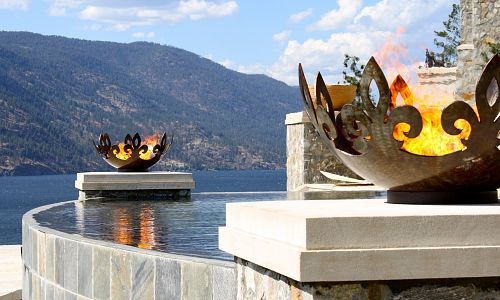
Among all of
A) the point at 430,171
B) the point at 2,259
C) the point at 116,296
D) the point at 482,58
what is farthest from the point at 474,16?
the point at 430,171

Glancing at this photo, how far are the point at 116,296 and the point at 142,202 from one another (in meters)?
9.94

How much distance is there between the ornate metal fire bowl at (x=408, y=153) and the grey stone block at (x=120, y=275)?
351 cm

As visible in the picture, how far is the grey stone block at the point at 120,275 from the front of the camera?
880cm

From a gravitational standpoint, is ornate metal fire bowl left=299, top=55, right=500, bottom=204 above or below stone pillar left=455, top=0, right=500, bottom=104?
below

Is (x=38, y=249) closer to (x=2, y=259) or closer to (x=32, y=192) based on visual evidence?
(x=2, y=259)

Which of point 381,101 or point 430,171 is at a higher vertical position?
point 381,101

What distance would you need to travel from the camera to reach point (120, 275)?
893 cm

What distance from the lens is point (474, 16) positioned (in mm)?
21984

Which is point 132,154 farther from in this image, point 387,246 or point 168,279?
point 387,246

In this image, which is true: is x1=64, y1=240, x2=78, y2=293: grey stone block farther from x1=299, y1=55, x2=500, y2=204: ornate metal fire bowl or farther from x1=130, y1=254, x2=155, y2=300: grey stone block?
x1=299, y1=55, x2=500, y2=204: ornate metal fire bowl

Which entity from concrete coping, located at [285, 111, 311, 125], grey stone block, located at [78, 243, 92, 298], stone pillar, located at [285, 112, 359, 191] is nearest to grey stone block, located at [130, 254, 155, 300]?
grey stone block, located at [78, 243, 92, 298]

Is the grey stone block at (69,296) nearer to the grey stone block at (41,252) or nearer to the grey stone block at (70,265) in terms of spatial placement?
the grey stone block at (70,265)

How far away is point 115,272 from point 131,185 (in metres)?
11.0

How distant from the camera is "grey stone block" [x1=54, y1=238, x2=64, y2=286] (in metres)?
10.3
